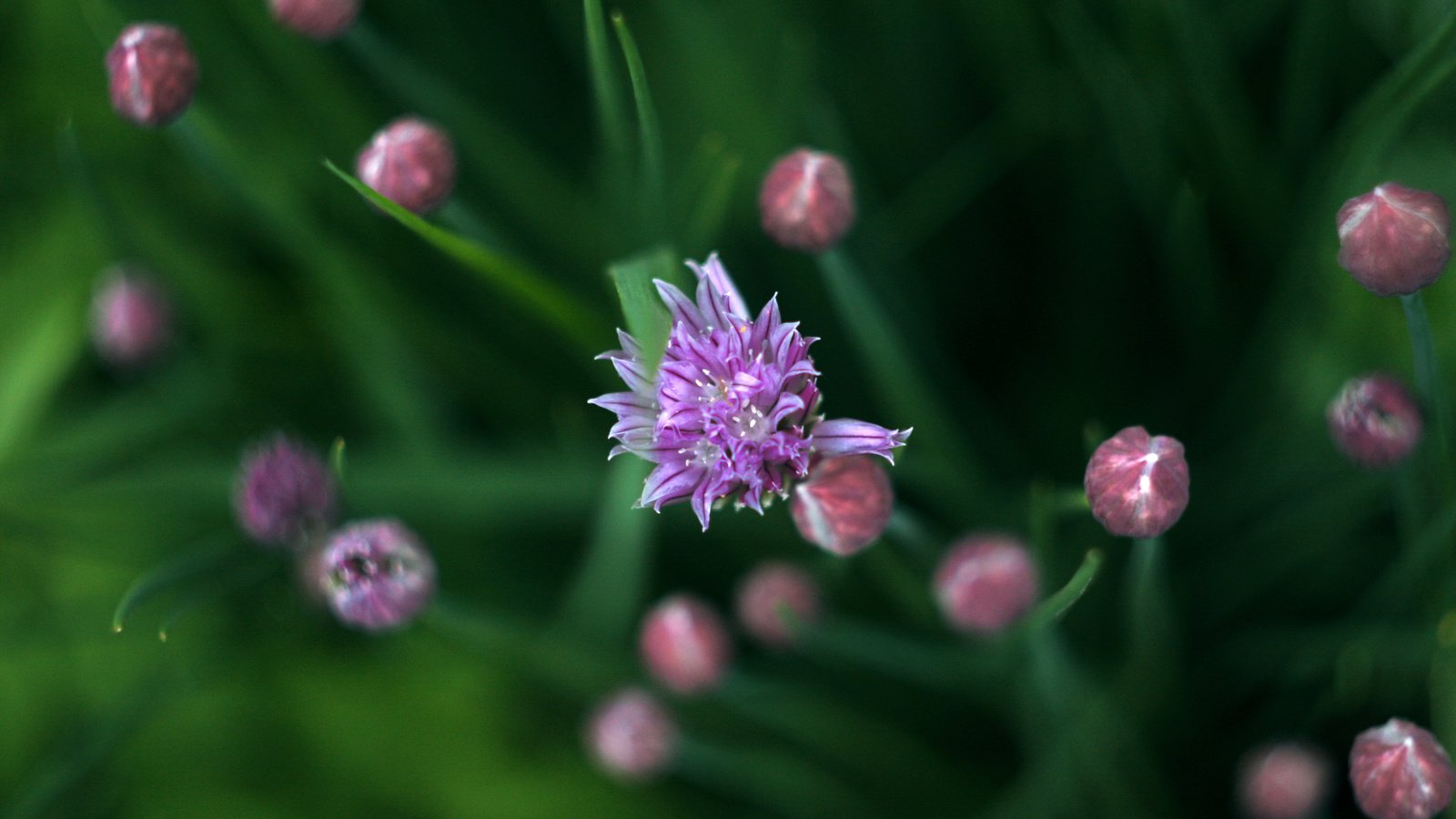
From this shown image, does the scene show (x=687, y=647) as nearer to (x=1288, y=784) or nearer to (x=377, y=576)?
(x=377, y=576)

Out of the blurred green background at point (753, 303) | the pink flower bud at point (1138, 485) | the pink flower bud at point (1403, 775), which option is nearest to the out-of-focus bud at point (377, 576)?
the blurred green background at point (753, 303)

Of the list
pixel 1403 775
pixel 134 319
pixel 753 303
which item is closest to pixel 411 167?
pixel 753 303

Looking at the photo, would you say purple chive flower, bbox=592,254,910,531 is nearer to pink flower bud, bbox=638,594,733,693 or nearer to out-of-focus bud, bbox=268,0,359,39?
pink flower bud, bbox=638,594,733,693

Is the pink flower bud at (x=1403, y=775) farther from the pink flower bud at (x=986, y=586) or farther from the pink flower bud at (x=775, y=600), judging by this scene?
the pink flower bud at (x=775, y=600)

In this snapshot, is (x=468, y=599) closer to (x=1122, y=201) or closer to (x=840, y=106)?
(x=840, y=106)

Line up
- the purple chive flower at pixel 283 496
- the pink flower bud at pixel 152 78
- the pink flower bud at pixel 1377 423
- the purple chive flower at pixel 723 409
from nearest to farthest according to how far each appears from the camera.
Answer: the purple chive flower at pixel 723 409 < the pink flower bud at pixel 1377 423 < the pink flower bud at pixel 152 78 < the purple chive flower at pixel 283 496

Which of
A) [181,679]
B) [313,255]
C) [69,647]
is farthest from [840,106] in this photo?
[69,647]
